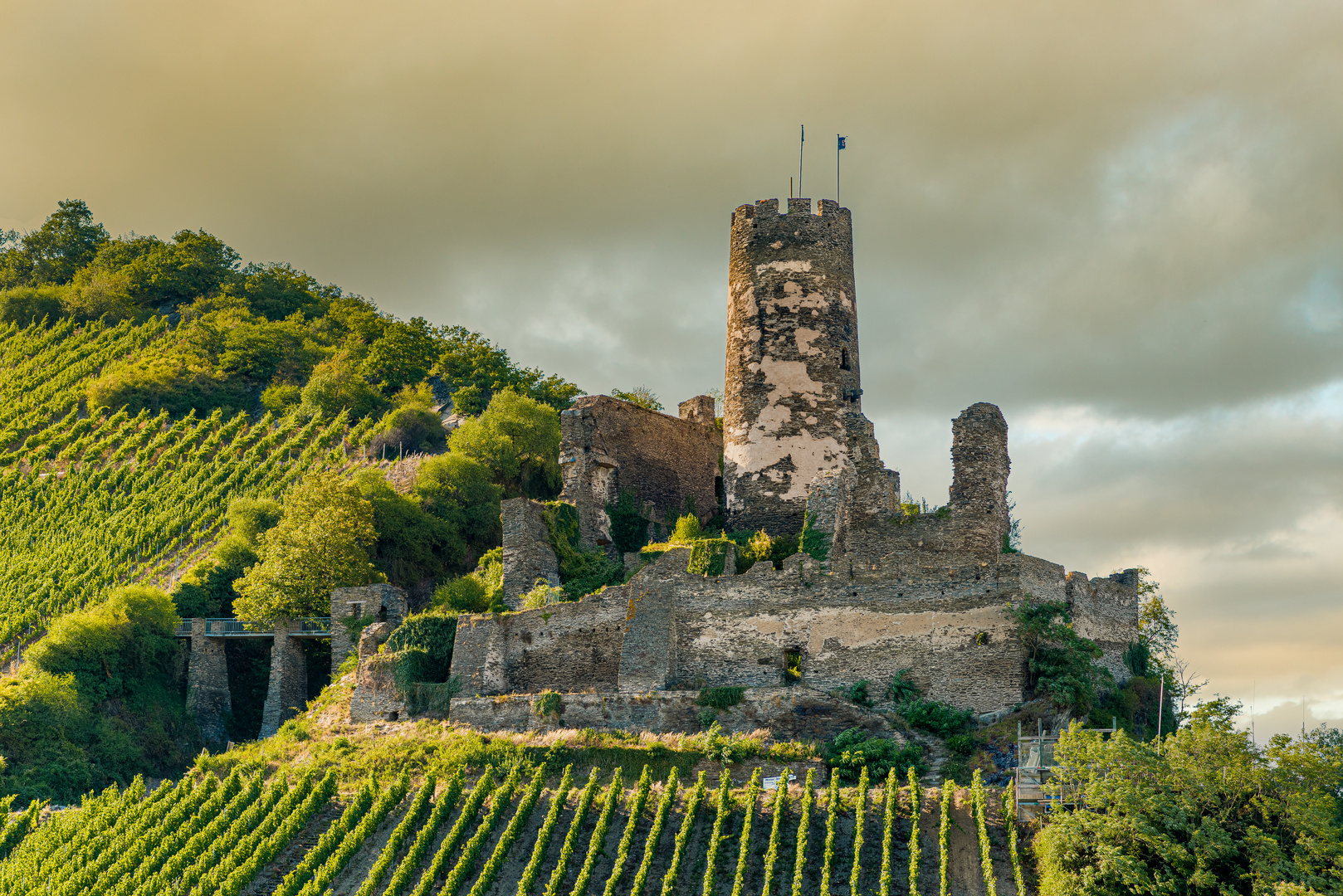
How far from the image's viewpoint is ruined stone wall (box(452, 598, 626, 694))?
1221 inches

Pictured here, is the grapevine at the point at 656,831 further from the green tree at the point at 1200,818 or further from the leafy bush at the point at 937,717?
the green tree at the point at 1200,818

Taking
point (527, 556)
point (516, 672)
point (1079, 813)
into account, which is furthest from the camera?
point (527, 556)

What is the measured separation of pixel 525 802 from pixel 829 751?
5445 mm

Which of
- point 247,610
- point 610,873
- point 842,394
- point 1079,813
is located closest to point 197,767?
point 247,610

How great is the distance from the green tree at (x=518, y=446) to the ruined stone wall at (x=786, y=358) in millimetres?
8569

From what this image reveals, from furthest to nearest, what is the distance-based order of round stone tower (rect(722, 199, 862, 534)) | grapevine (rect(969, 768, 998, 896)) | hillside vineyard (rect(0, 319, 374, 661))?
hillside vineyard (rect(0, 319, 374, 661)), round stone tower (rect(722, 199, 862, 534)), grapevine (rect(969, 768, 998, 896))

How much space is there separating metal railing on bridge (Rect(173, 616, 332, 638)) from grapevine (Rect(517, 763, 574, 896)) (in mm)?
10330

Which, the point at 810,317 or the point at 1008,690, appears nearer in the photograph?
the point at 1008,690

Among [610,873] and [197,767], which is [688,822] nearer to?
[610,873]

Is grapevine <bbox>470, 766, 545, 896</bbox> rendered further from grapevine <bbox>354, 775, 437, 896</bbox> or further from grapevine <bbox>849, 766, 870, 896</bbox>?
grapevine <bbox>849, 766, 870, 896</bbox>

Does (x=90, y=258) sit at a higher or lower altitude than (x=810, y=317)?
higher

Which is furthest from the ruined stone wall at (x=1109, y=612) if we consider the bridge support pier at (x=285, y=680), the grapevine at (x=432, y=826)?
the bridge support pier at (x=285, y=680)

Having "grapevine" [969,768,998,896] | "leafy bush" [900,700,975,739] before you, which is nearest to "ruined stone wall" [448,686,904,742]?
"leafy bush" [900,700,975,739]

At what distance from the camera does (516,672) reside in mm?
31516
